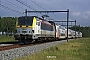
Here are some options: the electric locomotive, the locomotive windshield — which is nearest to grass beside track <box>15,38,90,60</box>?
the electric locomotive

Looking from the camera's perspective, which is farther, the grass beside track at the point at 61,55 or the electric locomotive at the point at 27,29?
the electric locomotive at the point at 27,29

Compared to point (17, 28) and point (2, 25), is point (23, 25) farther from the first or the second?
point (2, 25)

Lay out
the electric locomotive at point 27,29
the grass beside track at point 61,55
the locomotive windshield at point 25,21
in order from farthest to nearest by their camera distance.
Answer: the locomotive windshield at point 25,21
the electric locomotive at point 27,29
the grass beside track at point 61,55

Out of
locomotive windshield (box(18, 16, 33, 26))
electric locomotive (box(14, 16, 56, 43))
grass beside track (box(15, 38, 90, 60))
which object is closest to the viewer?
grass beside track (box(15, 38, 90, 60))

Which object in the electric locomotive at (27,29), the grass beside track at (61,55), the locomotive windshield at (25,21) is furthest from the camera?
the locomotive windshield at (25,21)

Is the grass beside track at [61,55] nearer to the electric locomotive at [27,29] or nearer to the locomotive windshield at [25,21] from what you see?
the electric locomotive at [27,29]

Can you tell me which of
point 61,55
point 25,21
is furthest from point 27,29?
point 61,55

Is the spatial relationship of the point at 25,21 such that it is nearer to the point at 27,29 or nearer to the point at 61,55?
the point at 27,29

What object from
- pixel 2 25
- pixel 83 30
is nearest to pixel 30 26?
pixel 2 25

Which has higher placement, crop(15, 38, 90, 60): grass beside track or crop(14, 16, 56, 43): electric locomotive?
crop(14, 16, 56, 43): electric locomotive

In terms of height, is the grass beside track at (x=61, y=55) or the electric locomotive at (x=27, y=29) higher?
the electric locomotive at (x=27, y=29)

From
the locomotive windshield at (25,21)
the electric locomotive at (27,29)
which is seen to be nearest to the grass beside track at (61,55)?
A: the electric locomotive at (27,29)

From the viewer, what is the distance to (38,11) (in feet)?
133

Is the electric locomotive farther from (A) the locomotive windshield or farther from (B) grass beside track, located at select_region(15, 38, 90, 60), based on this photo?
(B) grass beside track, located at select_region(15, 38, 90, 60)
